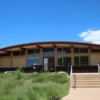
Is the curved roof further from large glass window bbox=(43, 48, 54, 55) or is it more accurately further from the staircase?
the staircase

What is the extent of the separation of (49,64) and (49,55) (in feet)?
3.58

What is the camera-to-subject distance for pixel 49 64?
32656 mm

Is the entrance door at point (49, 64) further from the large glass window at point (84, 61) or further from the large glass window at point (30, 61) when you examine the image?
the large glass window at point (84, 61)

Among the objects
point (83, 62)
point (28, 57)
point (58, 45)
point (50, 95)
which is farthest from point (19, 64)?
point (50, 95)

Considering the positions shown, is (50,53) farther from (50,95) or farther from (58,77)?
(50,95)

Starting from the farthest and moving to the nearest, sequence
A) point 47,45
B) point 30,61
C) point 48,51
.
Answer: point 30,61 → point 48,51 → point 47,45

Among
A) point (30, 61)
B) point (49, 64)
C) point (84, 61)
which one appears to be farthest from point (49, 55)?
point (84, 61)

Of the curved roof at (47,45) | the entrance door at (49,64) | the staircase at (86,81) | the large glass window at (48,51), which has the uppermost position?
the curved roof at (47,45)

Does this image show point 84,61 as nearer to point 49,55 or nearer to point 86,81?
point 49,55

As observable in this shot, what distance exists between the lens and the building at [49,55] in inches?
1233

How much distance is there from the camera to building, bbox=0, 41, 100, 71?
103 ft

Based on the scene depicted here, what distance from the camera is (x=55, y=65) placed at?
32.4 m

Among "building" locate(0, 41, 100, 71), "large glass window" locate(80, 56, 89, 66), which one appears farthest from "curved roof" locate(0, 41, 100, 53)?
"large glass window" locate(80, 56, 89, 66)

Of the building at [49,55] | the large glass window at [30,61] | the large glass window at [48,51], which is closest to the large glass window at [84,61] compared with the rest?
the building at [49,55]
